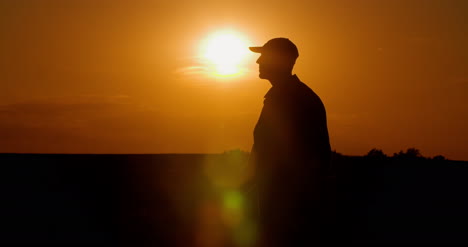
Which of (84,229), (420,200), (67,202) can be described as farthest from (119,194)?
(420,200)

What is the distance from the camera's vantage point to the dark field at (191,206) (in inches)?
509

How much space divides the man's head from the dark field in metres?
0.99

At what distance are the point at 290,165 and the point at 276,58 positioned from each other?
1.21m

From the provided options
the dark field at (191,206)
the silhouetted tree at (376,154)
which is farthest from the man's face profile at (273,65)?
the silhouetted tree at (376,154)

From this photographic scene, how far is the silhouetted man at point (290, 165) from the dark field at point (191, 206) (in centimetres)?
22

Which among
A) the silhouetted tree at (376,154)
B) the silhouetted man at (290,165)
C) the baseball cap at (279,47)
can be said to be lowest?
the silhouetted man at (290,165)

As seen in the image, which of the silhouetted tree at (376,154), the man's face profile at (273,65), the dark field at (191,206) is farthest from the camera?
the silhouetted tree at (376,154)

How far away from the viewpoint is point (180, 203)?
18656mm

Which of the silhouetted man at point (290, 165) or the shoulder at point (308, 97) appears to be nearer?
the silhouetted man at point (290, 165)

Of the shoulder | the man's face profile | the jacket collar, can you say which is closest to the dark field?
the shoulder

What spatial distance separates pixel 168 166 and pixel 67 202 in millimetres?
13852

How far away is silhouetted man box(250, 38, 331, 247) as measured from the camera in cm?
711

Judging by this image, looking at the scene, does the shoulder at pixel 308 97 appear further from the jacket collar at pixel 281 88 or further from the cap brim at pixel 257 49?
the cap brim at pixel 257 49

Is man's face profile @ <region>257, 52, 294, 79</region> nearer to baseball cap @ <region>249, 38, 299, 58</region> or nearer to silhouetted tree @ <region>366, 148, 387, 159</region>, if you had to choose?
baseball cap @ <region>249, 38, 299, 58</region>
